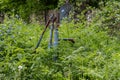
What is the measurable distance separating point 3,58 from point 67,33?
121cm

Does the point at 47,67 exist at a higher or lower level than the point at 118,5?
lower

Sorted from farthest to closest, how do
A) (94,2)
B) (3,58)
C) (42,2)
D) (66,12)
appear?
Result: (42,2) → (94,2) → (66,12) → (3,58)

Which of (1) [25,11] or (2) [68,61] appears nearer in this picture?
(2) [68,61]

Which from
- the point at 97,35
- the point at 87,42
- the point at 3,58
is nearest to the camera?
the point at 3,58

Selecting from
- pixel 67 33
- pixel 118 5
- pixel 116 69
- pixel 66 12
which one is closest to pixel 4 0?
pixel 66 12

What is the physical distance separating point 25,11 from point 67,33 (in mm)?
5638

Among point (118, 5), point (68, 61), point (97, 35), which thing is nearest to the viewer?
point (68, 61)

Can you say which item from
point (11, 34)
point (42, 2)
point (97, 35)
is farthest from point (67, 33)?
point (42, 2)

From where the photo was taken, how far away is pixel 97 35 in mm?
4043

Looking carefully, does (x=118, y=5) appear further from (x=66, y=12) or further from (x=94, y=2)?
(x=94, y=2)

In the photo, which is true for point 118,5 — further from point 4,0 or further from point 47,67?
point 4,0

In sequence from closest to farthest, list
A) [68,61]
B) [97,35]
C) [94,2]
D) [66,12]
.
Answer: [68,61], [97,35], [66,12], [94,2]

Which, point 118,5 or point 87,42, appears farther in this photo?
point 118,5

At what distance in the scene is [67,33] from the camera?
4.11m
